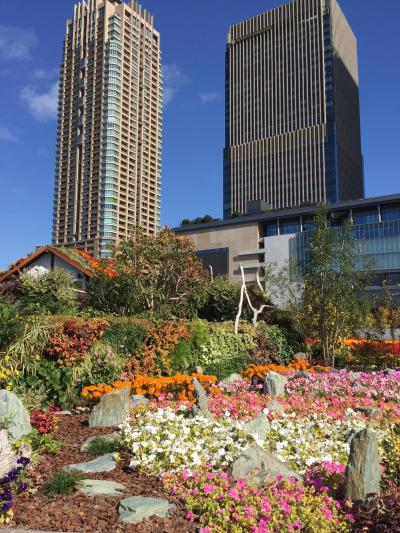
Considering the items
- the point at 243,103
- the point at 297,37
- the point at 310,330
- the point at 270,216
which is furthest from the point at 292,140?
the point at 310,330

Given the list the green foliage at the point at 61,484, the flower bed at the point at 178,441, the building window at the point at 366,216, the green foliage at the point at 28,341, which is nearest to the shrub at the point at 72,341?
the green foliage at the point at 28,341

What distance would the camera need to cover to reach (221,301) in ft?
81.7

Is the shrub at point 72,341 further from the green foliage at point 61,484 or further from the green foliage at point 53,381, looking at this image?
the green foliage at point 61,484

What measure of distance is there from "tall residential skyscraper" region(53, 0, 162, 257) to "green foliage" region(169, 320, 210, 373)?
126m

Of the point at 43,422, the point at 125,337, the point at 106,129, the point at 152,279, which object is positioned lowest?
the point at 43,422

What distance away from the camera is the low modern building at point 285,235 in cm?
7400

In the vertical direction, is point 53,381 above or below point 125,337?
below

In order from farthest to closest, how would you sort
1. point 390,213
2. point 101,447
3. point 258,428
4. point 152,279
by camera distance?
point 390,213 < point 152,279 < point 258,428 < point 101,447

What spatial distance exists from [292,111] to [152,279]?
5551 inches

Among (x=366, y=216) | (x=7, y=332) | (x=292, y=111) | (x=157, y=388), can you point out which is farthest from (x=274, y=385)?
(x=292, y=111)

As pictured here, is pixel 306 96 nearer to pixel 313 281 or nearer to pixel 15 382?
pixel 313 281

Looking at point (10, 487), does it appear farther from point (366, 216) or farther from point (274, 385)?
point (366, 216)

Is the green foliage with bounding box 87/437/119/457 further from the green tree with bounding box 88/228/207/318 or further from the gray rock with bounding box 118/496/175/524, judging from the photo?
the green tree with bounding box 88/228/207/318

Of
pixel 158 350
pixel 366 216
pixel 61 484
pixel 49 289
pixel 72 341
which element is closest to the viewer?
pixel 61 484
